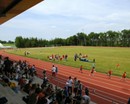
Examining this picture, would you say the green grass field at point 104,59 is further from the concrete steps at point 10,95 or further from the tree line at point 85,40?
the tree line at point 85,40

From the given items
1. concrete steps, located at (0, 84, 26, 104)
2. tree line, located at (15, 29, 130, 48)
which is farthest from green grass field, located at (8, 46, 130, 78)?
tree line, located at (15, 29, 130, 48)

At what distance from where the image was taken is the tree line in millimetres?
131125

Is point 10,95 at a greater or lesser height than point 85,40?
lesser

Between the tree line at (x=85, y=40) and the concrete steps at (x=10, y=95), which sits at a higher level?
the tree line at (x=85, y=40)

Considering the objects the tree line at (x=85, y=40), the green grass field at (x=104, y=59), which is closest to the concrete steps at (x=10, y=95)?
the green grass field at (x=104, y=59)

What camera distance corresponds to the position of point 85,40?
13912 cm

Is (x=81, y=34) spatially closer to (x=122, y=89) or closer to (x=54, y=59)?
(x=54, y=59)

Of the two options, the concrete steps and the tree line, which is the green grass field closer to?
the concrete steps

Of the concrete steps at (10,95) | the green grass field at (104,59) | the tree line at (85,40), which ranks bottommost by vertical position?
the green grass field at (104,59)

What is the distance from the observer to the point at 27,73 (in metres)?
21.5

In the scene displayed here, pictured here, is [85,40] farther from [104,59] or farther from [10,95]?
[10,95]

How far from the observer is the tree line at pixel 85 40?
430 ft

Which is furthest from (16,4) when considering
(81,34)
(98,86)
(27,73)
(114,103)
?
(81,34)

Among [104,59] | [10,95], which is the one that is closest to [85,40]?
[104,59]
